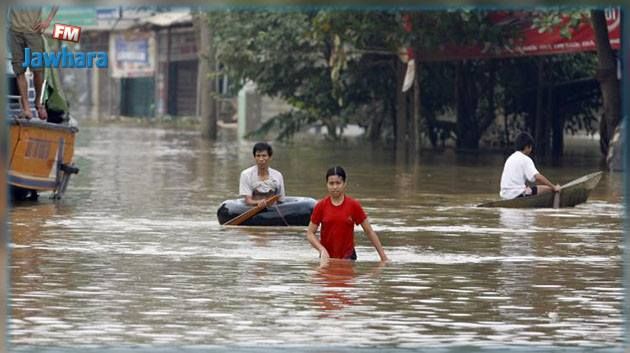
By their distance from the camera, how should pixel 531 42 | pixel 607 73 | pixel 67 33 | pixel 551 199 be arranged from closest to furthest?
pixel 67 33 < pixel 551 199 < pixel 607 73 < pixel 531 42

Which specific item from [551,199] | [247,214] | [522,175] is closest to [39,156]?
[247,214]

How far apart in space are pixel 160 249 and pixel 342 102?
2404 centimetres

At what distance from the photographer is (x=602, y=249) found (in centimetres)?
1587

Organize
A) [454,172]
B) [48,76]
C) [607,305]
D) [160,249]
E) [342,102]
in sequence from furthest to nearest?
[342,102]
[454,172]
[48,76]
[160,249]
[607,305]

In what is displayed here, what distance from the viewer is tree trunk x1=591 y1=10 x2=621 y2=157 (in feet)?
96.5

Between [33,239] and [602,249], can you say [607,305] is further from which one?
[33,239]

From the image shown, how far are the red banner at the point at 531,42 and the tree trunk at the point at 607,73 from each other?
0.38 meters

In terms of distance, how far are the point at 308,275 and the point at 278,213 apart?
461 cm

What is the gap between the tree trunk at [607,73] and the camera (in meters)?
29.4

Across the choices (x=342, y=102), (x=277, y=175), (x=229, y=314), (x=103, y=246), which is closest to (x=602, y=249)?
(x=277, y=175)

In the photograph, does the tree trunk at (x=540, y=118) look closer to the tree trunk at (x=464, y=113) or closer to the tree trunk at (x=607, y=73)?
the tree trunk at (x=464, y=113)

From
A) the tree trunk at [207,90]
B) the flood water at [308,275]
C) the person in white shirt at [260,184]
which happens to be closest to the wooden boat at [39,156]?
the flood water at [308,275]

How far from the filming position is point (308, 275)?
43.3 feet

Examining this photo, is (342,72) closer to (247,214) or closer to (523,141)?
(523,141)
